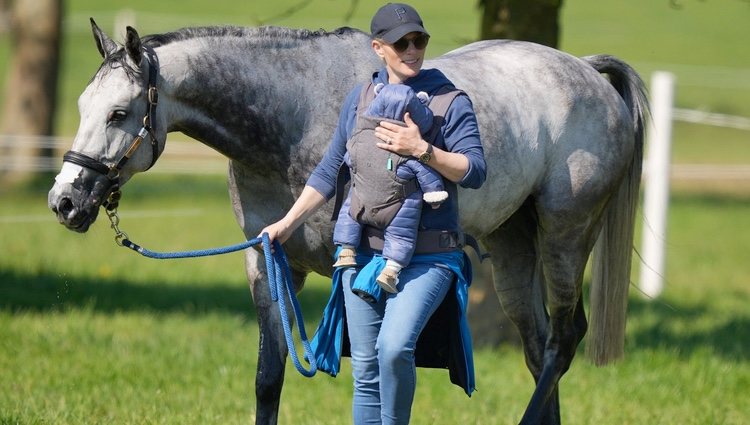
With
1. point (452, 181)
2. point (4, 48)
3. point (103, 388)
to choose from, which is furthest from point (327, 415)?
point (4, 48)

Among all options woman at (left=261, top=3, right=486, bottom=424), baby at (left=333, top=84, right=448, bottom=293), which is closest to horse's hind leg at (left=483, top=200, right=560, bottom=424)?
woman at (left=261, top=3, right=486, bottom=424)

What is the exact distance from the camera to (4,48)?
32875 millimetres

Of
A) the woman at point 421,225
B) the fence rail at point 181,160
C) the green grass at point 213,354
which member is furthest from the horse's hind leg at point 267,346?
the fence rail at point 181,160

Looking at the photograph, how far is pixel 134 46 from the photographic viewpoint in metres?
4.18

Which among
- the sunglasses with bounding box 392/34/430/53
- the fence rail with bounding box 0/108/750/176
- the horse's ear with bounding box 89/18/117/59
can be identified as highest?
the sunglasses with bounding box 392/34/430/53

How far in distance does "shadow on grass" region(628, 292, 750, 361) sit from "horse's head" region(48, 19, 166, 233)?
4.17 metres

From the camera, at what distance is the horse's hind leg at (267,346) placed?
497 centimetres

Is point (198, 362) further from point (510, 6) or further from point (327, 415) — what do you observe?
point (510, 6)

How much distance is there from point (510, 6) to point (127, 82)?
3605 millimetres

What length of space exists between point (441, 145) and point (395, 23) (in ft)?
1.40

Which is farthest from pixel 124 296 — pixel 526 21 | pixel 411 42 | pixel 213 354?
pixel 411 42

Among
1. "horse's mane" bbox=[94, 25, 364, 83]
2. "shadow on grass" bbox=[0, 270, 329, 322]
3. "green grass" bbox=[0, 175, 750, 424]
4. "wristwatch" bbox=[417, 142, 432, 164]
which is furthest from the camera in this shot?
"shadow on grass" bbox=[0, 270, 329, 322]

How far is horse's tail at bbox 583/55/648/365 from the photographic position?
18.8ft

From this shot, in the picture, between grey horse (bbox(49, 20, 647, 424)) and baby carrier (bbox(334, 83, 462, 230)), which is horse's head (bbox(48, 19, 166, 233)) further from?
baby carrier (bbox(334, 83, 462, 230))
